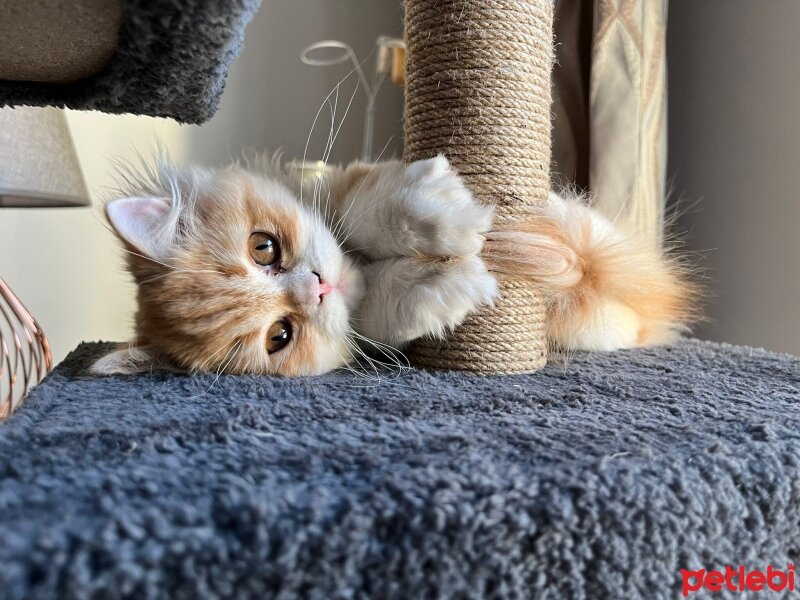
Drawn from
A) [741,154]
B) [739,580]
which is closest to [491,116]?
[739,580]

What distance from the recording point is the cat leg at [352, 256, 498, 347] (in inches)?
36.3

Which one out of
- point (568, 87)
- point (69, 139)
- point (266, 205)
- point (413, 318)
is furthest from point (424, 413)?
point (568, 87)

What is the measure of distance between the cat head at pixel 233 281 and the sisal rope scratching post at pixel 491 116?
0.21 metres

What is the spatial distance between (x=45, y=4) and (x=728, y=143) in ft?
6.50

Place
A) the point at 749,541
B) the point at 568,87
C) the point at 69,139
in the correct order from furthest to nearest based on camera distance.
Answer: the point at 568,87 < the point at 69,139 < the point at 749,541

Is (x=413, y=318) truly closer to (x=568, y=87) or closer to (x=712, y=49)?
(x=568, y=87)

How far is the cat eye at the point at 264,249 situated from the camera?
0.98 meters

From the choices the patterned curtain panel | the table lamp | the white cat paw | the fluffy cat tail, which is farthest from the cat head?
the patterned curtain panel

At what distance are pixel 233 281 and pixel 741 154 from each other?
68.3 inches

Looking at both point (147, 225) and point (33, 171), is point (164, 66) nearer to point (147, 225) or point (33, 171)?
point (147, 225)

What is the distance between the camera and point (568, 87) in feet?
6.40

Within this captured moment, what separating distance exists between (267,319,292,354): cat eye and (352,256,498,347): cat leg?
0.48 ft

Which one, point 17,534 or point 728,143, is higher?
point 728,143

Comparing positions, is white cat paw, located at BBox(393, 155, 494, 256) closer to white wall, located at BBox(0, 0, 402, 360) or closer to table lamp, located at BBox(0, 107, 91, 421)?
table lamp, located at BBox(0, 107, 91, 421)
